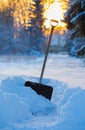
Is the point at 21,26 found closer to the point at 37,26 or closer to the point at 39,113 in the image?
the point at 37,26

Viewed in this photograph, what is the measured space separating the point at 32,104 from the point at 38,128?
2.11 metres

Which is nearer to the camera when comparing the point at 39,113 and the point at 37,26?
the point at 39,113

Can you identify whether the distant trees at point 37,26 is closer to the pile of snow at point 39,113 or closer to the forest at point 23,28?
the forest at point 23,28

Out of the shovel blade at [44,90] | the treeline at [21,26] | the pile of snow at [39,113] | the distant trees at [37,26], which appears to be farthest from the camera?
the treeline at [21,26]

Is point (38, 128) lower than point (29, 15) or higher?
higher

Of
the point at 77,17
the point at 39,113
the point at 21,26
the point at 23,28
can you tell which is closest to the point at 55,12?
the point at 39,113

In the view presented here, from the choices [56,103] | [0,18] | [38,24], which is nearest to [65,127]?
[56,103]

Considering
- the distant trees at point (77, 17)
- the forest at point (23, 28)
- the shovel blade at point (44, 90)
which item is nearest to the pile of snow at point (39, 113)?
the shovel blade at point (44, 90)

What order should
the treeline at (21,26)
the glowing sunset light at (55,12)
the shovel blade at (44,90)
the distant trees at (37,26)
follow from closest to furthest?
1. the shovel blade at (44,90)
2. the glowing sunset light at (55,12)
3. the distant trees at (37,26)
4. the treeline at (21,26)

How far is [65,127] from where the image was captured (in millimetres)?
5980

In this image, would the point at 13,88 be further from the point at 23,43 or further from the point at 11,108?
the point at 23,43

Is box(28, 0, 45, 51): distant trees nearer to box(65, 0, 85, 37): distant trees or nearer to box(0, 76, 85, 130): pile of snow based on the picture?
box(65, 0, 85, 37): distant trees

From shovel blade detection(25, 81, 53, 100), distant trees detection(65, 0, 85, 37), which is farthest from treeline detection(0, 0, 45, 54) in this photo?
shovel blade detection(25, 81, 53, 100)

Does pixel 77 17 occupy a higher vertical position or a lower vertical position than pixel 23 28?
higher
